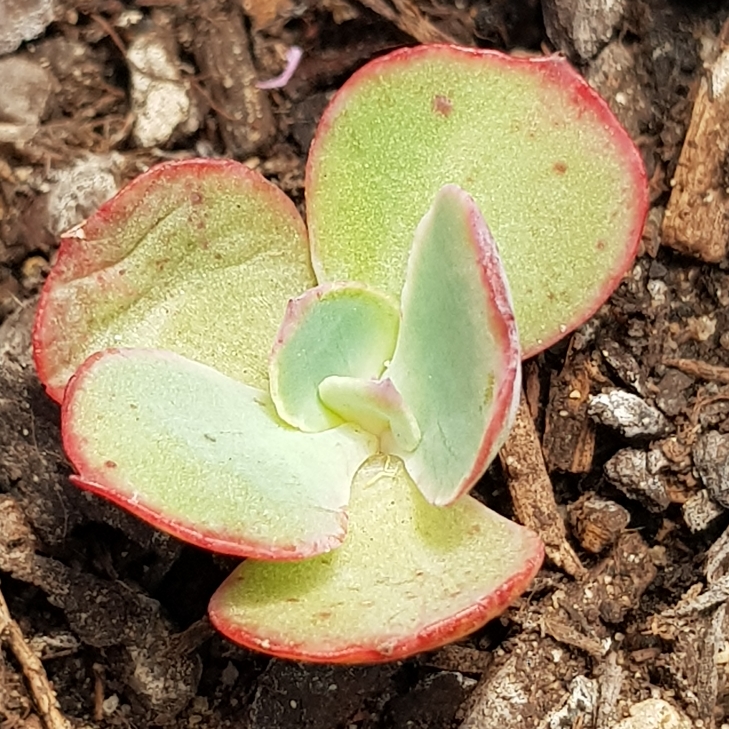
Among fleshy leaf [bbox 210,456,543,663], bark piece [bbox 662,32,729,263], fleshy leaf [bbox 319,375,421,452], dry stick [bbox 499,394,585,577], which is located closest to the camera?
fleshy leaf [bbox 210,456,543,663]

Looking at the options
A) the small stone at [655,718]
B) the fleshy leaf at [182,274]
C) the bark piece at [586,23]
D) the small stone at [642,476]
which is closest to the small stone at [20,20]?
the fleshy leaf at [182,274]

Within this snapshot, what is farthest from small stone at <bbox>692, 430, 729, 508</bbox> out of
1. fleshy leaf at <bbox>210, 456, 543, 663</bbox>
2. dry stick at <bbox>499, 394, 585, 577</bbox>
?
fleshy leaf at <bbox>210, 456, 543, 663</bbox>

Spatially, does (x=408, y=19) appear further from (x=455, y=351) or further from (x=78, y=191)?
(x=455, y=351)

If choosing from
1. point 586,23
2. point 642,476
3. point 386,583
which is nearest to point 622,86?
point 586,23

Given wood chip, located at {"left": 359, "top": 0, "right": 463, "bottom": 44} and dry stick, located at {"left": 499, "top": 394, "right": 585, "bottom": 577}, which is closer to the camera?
dry stick, located at {"left": 499, "top": 394, "right": 585, "bottom": 577}

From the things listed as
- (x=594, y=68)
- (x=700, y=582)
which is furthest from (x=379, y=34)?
(x=700, y=582)

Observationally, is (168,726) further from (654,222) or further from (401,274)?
(654,222)

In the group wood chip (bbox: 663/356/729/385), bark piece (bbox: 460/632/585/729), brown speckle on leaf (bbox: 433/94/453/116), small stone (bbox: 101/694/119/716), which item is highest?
brown speckle on leaf (bbox: 433/94/453/116)

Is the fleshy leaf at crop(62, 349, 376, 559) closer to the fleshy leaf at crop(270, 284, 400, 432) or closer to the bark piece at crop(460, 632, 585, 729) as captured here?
the fleshy leaf at crop(270, 284, 400, 432)
